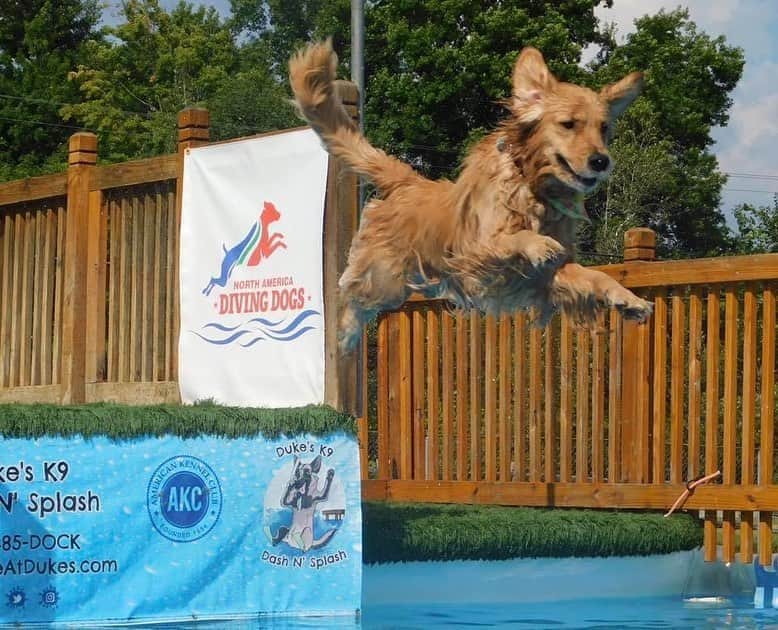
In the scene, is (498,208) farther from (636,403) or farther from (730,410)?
(636,403)

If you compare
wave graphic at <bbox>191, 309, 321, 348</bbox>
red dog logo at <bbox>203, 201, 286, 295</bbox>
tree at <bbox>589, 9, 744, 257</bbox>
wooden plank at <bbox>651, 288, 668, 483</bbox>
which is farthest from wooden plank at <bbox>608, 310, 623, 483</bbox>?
tree at <bbox>589, 9, 744, 257</bbox>

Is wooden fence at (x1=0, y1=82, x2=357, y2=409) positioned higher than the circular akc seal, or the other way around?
wooden fence at (x1=0, y1=82, x2=357, y2=409)

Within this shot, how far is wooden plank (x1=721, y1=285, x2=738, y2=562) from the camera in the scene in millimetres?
8641

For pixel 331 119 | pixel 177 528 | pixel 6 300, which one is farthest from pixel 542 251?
pixel 6 300

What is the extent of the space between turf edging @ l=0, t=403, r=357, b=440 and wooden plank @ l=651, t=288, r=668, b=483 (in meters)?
2.49

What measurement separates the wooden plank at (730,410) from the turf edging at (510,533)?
266 millimetres

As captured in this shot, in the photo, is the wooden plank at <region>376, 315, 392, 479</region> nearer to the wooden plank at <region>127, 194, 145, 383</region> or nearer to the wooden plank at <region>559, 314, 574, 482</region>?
the wooden plank at <region>559, 314, 574, 482</region>

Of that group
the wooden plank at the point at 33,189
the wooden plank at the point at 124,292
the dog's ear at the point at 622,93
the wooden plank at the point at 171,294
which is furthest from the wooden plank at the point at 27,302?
the dog's ear at the point at 622,93

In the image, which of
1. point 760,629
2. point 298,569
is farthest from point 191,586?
point 760,629

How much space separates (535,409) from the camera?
31.4 ft

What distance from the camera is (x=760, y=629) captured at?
23.9 feet

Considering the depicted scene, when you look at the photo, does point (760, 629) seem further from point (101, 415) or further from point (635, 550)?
point (101, 415)

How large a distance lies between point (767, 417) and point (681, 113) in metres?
19.6

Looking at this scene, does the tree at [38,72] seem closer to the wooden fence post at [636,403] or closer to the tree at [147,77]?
the tree at [147,77]
